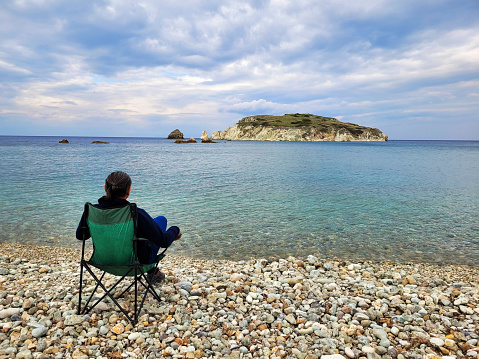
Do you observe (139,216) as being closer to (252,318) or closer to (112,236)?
(112,236)

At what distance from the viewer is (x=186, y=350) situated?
152 inches

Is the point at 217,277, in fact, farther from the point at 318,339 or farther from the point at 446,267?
the point at 446,267

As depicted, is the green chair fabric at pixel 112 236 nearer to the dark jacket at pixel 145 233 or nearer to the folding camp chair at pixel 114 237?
the folding camp chair at pixel 114 237

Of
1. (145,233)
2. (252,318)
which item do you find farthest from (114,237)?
(252,318)

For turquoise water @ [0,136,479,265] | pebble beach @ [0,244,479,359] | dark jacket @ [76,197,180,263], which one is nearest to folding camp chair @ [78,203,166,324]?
dark jacket @ [76,197,180,263]

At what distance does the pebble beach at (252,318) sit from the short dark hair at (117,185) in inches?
78.8

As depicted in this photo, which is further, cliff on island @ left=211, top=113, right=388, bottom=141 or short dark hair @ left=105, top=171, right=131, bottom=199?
cliff on island @ left=211, top=113, right=388, bottom=141

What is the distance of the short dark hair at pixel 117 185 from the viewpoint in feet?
14.0

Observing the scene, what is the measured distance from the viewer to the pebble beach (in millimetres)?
Answer: 3887

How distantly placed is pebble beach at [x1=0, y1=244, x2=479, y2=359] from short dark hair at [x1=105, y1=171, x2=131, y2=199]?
2.00 metres

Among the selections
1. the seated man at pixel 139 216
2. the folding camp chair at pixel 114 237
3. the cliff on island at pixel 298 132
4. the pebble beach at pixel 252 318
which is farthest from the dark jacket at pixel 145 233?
the cliff on island at pixel 298 132

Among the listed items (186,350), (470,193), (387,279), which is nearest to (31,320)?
(186,350)

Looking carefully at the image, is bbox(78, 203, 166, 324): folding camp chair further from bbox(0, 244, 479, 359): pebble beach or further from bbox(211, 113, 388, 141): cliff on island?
bbox(211, 113, 388, 141): cliff on island

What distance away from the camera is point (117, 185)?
4273mm
